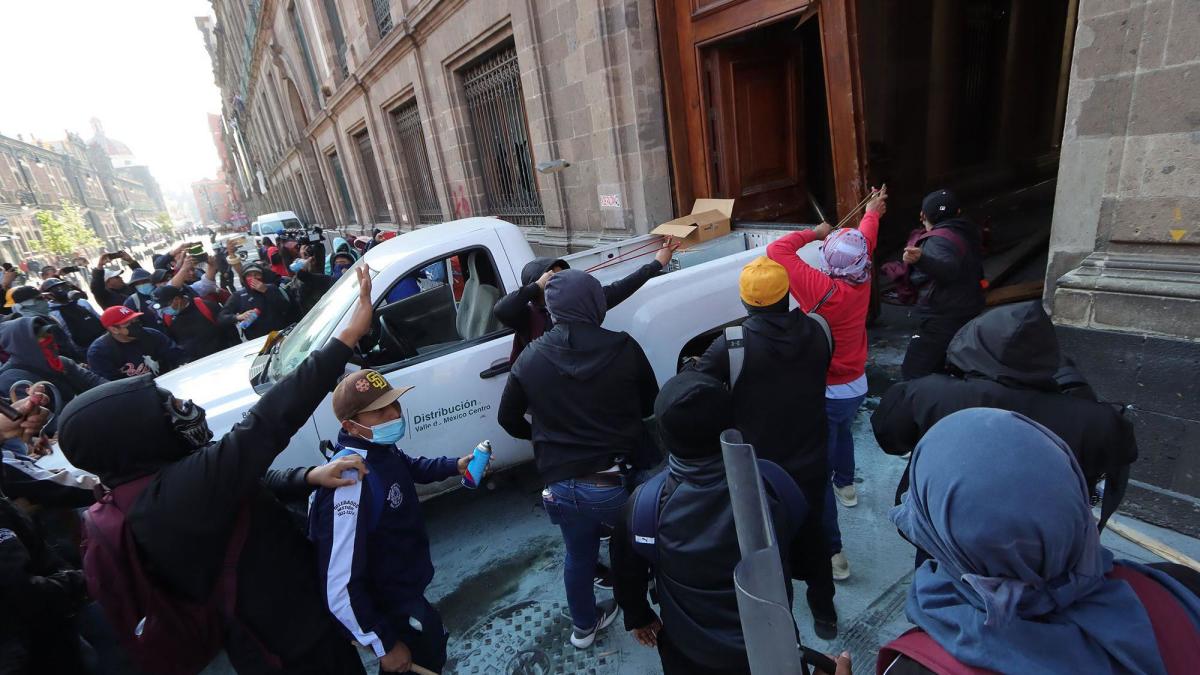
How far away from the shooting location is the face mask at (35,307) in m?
6.14

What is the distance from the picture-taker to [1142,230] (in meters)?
2.88

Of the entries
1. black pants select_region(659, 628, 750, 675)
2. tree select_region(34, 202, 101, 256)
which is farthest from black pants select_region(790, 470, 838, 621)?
tree select_region(34, 202, 101, 256)

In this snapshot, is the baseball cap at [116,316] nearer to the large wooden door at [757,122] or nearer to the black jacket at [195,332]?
the black jacket at [195,332]

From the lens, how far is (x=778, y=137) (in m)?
6.61

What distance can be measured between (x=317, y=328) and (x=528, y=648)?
7.61 ft

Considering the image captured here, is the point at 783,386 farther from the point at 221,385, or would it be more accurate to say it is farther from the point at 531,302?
the point at 221,385

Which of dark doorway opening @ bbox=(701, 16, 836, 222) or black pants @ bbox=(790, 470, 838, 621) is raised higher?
dark doorway opening @ bbox=(701, 16, 836, 222)

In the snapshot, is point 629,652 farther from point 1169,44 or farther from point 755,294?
point 1169,44

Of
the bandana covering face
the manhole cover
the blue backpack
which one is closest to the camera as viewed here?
the blue backpack

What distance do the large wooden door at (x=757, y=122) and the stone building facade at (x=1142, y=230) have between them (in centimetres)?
349

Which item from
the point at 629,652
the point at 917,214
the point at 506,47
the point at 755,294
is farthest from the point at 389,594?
the point at 917,214

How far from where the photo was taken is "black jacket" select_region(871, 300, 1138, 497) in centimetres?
175

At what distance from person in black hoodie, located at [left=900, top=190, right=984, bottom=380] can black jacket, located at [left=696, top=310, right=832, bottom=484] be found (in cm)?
163

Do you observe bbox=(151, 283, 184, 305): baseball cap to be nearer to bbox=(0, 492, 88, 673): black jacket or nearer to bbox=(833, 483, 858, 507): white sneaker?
bbox=(0, 492, 88, 673): black jacket
